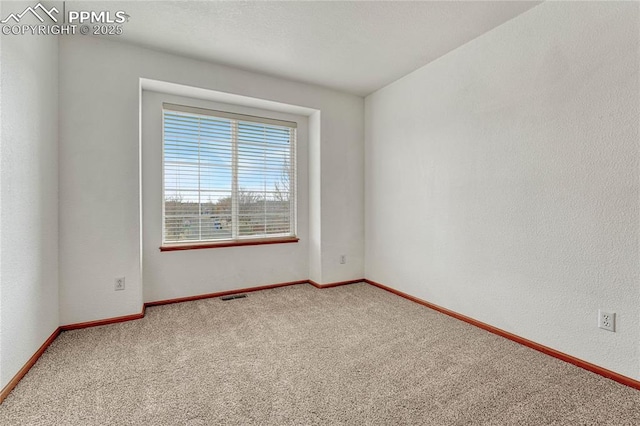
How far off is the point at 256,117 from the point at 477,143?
101 inches

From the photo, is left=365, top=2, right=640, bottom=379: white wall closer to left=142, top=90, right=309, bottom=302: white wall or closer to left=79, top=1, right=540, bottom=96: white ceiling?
left=79, top=1, right=540, bottom=96: white ceiling

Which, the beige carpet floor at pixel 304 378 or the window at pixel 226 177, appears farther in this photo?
the window at pixel 226 177

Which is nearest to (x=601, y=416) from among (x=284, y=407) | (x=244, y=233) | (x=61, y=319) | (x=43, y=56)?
(x=284, y=407)

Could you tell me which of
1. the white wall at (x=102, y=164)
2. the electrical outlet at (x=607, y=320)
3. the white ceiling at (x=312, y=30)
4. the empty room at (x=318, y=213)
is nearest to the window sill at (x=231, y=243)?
the empty room at (x=318, y=213)

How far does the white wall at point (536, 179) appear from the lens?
6.18 feet

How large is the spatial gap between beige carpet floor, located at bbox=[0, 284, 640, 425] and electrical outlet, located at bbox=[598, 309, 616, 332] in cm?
33

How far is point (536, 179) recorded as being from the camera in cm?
229

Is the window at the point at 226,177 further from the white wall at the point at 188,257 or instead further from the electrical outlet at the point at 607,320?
the electrical outlet at the point at 607,320

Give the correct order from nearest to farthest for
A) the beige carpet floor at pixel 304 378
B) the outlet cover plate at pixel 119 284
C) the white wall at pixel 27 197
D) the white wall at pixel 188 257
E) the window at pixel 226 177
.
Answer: the beige carpet floor at pixel 304 378, the white wall at pixel 27 197, the outlet cover plate at pixel 119 284, the white wall at pixel 188 257, the window at pixel 226 177

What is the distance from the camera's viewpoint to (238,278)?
370 cm

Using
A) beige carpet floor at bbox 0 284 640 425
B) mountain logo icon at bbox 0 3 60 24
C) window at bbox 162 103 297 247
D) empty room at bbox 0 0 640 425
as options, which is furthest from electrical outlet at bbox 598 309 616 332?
mountain logo icon at bbox 0 3 60 24

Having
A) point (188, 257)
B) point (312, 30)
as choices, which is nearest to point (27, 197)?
point (188, 257)

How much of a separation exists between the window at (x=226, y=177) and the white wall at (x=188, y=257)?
0.09 meters

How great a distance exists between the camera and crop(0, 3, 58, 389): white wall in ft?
5.75
